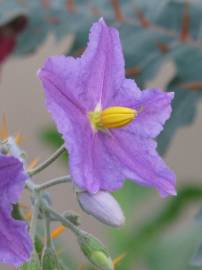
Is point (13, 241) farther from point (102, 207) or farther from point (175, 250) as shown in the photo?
point (175, 250)

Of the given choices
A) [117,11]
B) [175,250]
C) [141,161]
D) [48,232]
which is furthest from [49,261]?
[175,250]

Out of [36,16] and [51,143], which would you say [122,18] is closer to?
[36,16]

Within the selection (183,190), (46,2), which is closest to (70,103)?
(46,2)

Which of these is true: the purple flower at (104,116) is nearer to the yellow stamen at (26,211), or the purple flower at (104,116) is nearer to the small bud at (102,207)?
the small bud at (102,207)

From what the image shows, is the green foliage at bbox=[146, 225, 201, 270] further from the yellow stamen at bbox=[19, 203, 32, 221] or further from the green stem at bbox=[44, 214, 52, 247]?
the green stem at bbox=[44, 214, 52, 247]

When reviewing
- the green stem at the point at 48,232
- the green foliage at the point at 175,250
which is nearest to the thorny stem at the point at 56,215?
the green stem at the point at 48,232

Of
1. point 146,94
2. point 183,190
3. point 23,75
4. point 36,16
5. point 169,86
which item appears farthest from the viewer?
point 23,75
